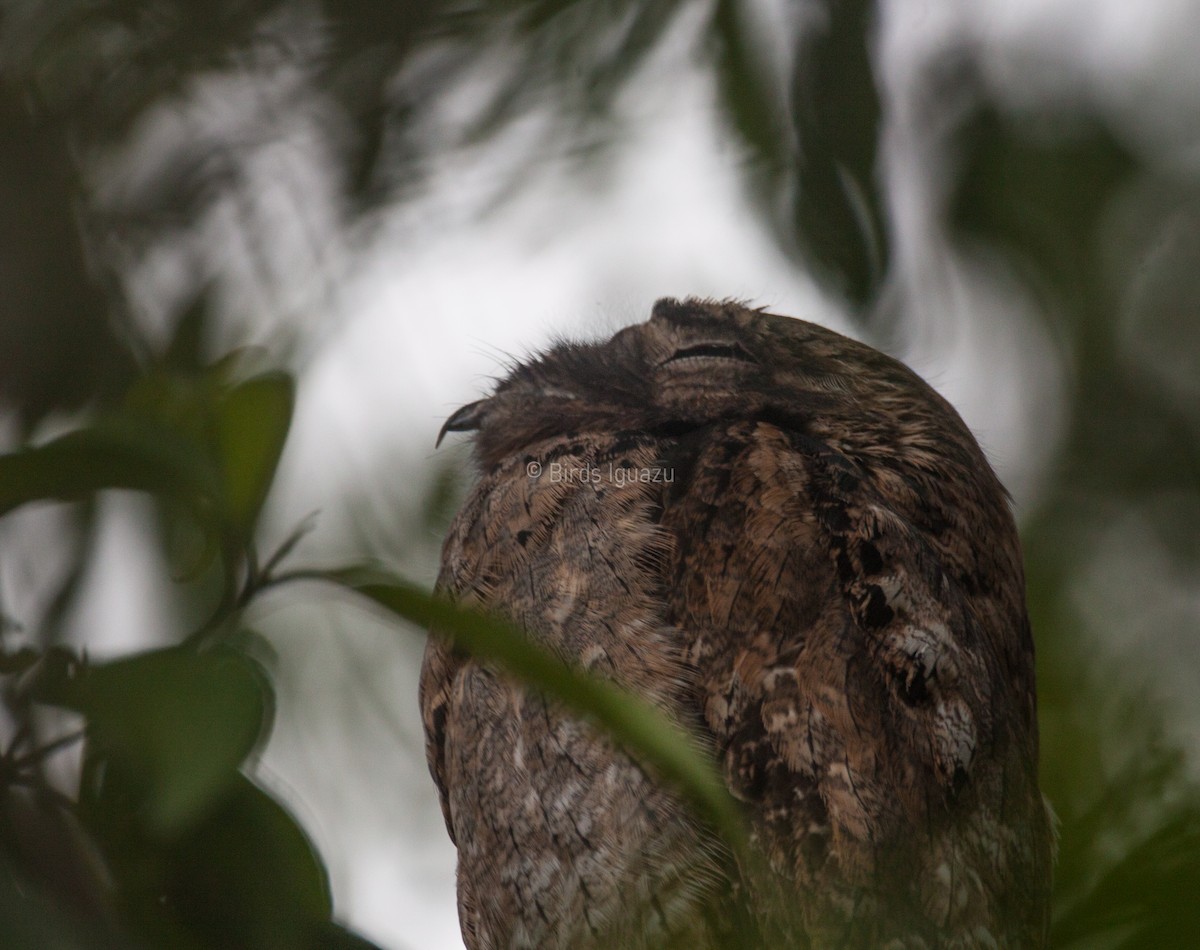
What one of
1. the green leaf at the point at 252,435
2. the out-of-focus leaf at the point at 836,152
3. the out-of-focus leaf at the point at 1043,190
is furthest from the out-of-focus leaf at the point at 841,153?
Result: the green leaf at the point at 252,435

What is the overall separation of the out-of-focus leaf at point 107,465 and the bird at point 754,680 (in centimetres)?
96

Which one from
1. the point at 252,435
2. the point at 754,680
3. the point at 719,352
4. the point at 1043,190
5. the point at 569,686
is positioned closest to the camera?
the point at 569,686

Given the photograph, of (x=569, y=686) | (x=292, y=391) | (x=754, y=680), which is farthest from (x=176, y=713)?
(x=754, y=680)

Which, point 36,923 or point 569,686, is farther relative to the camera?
point 569,686

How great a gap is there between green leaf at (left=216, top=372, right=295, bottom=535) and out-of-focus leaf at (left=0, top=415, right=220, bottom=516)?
8cm

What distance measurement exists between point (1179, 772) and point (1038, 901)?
0.60m

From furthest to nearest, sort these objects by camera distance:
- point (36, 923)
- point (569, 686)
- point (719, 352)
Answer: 1. point (719, 352)
2. point (569, 686)
3. point (36, 923)

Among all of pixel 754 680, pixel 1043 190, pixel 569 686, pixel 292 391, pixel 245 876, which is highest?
pixel 292 391

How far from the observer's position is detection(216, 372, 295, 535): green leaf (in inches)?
40.4

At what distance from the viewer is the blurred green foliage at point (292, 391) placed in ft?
2.69

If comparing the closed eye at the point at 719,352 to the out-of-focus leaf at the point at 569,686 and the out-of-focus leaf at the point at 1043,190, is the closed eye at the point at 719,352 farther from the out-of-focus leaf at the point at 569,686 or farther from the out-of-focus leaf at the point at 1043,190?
the out-of-focus leaf at the point at 569,686

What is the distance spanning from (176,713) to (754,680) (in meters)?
1.05

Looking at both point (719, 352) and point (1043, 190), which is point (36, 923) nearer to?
point (719, 352)

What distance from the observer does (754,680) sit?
5.61ft
